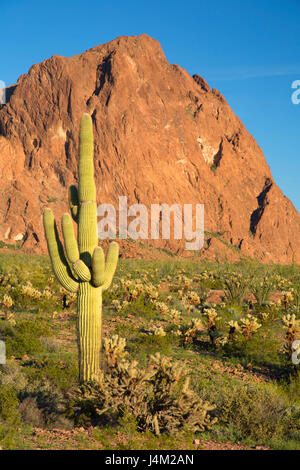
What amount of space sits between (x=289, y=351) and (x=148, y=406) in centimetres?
430

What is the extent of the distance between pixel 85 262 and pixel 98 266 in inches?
18.9

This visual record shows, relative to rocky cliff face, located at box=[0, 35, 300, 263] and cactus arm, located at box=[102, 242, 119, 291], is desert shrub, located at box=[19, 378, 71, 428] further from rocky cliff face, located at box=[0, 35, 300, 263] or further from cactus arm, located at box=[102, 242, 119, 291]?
rocky cliff face, located at box=[0, 35, 300, 263]

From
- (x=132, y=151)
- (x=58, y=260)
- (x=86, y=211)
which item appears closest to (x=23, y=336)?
(x=58, y=260)

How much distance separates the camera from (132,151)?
68.6 meters

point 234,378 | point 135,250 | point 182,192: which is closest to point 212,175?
point 182,192

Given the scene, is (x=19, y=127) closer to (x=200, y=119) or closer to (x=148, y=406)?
(x=200, y=119)

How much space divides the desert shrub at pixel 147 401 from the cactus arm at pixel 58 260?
185cm

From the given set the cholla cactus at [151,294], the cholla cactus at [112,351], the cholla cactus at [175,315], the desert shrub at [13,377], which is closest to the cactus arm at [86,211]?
the cholla cactus at [112,351]

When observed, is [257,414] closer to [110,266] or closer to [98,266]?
[98,266]

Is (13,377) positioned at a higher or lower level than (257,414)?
higher

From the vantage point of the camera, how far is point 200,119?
259ft

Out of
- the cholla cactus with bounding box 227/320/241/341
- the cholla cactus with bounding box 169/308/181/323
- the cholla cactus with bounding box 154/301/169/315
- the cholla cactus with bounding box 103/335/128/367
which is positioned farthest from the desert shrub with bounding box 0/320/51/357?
the cholla cactus with bounding box 227/320/241/341

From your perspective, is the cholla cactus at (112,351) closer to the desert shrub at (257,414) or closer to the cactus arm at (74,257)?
the cactus arm at (74,257)

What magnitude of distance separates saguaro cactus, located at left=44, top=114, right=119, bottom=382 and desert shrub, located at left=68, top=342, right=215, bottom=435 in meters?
0.86
